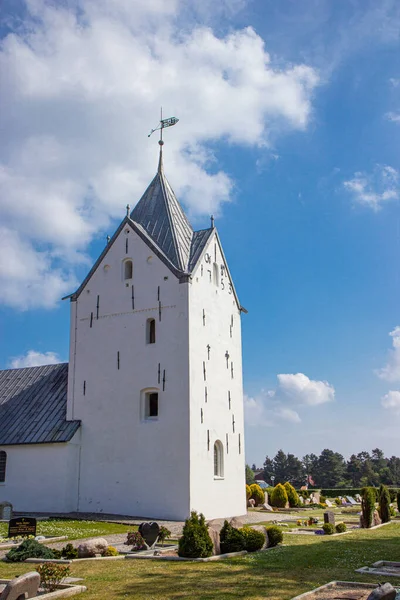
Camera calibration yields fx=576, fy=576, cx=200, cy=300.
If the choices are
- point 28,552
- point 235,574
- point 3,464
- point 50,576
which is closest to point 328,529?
point 235,574

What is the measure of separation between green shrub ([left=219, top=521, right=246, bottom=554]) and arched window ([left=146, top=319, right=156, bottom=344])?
12.2m

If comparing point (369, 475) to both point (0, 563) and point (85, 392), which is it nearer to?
point (85, 392)

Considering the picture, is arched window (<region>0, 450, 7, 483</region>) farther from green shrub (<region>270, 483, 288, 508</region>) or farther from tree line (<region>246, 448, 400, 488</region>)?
tree line (<region>246, 448, 400, 488</region>)

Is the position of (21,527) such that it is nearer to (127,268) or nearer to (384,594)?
(384,594)

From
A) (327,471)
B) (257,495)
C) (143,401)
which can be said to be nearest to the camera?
(143,401)

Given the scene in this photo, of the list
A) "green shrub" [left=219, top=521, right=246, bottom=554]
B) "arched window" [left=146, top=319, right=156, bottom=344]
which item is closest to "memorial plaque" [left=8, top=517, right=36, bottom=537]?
"green shrub" [left=219, top=521, right=246, bottom=554]

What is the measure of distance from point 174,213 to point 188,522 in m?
18.3

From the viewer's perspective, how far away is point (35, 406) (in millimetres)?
27094

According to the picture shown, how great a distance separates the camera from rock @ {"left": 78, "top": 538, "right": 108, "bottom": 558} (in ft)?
40.7

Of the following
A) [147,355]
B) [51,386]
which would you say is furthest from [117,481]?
[51,386]

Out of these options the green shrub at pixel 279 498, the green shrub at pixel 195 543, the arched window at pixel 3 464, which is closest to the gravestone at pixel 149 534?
the green shrub at pixel 195 543

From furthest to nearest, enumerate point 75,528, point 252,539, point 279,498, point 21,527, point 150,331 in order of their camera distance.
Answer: point 279,498, point 150,331, point 75,528, point 21,527, point 252,539

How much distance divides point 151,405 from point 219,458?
152 inches

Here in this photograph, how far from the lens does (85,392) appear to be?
25.3 meters
